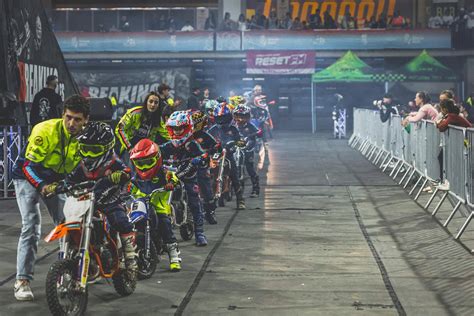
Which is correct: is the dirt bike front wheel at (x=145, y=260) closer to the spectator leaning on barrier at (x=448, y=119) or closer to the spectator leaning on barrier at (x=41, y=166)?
the spectator leaning on barrier at (x=41, y=166)

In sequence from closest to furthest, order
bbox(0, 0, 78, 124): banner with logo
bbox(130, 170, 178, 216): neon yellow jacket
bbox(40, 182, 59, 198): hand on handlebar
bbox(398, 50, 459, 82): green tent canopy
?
bbox(40, 182, 59, 198): hand on handlebar, bbox(130, 170, 178, 216): neon yellow jacket, bbox(0, 0, 78, 124): banner with logo, bbox(398, 50, 459, 82): green tent canopy

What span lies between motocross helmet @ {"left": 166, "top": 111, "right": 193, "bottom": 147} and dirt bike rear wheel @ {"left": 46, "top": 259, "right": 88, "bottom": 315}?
13.2ft

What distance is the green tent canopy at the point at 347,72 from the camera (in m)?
36.5

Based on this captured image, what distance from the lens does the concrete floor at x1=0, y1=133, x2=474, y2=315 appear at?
8398 millimetres

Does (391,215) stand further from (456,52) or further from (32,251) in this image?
(456,52)

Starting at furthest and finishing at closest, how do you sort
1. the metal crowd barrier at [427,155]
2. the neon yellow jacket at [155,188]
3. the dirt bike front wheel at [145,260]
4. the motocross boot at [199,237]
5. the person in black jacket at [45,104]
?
the person in black jacket at [45,104]
the metal crowd barrier at [427,155]
the motocross boot at [199,237]
the neon yellow jacket at [155,188]
the dirt bike front wheel at [145,260]

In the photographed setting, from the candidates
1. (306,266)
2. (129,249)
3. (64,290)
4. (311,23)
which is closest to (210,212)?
(306,266)

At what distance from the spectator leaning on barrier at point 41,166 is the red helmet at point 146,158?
1.18 meters

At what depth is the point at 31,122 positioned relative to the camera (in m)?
15.7

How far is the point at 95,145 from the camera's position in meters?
8.00

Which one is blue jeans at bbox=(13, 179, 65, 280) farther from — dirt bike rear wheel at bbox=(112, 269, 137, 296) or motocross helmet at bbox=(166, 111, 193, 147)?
motocross helmet at bbox=(166, 111, 193, 147)

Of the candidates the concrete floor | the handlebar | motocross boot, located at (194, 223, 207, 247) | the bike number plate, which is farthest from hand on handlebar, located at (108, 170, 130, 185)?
motocross boot, located at (194, 223, 207, 247)

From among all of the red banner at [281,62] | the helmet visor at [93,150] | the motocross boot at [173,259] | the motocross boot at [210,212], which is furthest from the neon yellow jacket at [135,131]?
the red banner at [281,62]

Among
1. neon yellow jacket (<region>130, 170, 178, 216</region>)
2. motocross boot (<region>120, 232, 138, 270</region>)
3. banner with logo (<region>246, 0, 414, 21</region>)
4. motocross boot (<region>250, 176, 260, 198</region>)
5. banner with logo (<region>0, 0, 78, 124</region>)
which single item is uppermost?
banner with logo (<region>246, 0, 414, 21</region>)
